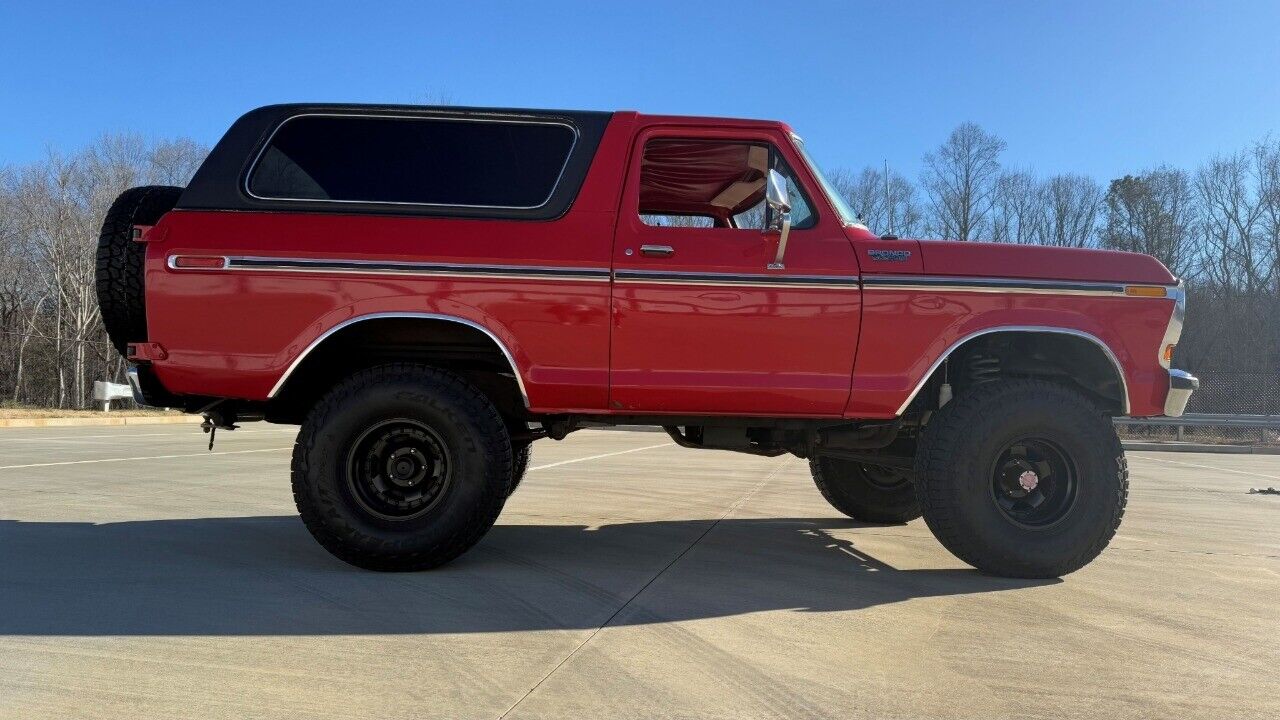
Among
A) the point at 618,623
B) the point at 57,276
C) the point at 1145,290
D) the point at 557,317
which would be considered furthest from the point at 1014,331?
the point at 57,276

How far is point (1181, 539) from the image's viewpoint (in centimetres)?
560

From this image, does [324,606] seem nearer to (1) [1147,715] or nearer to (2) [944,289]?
(1) [1147,715]

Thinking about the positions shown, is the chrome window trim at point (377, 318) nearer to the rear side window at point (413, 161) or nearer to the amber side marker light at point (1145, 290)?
the rear side window at point (413, 161)

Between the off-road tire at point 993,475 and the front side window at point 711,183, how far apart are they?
4.22 ft

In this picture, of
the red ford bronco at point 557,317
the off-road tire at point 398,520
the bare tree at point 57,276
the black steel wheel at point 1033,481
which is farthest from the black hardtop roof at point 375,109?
the bare tree at point 57,276

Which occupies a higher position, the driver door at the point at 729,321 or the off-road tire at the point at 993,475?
the driver door at the point at 729,321

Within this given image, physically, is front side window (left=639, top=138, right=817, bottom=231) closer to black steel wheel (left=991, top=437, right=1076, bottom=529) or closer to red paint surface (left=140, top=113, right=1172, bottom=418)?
red paint surface (left=140, top=113, right=1172, bottom=418)

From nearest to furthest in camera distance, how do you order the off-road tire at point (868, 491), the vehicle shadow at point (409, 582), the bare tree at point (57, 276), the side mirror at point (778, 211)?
the vehicle shadow at point (409, 582) < the side mirror at point (778, 211) < the off-road tire at point (868, 491) < the bare tree at point (57, 276)

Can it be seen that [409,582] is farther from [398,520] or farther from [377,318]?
[377,318]

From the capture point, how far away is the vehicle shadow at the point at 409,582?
10.4ft

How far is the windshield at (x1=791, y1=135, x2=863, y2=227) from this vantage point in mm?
4430

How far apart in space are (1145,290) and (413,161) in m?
3.68

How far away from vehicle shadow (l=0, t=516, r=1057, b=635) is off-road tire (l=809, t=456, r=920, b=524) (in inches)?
28.6

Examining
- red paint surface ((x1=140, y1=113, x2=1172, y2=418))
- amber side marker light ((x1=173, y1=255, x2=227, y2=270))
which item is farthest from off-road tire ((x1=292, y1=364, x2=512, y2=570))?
amber side marker light ((x1=173, y1=255, x2=227, y2=270))
